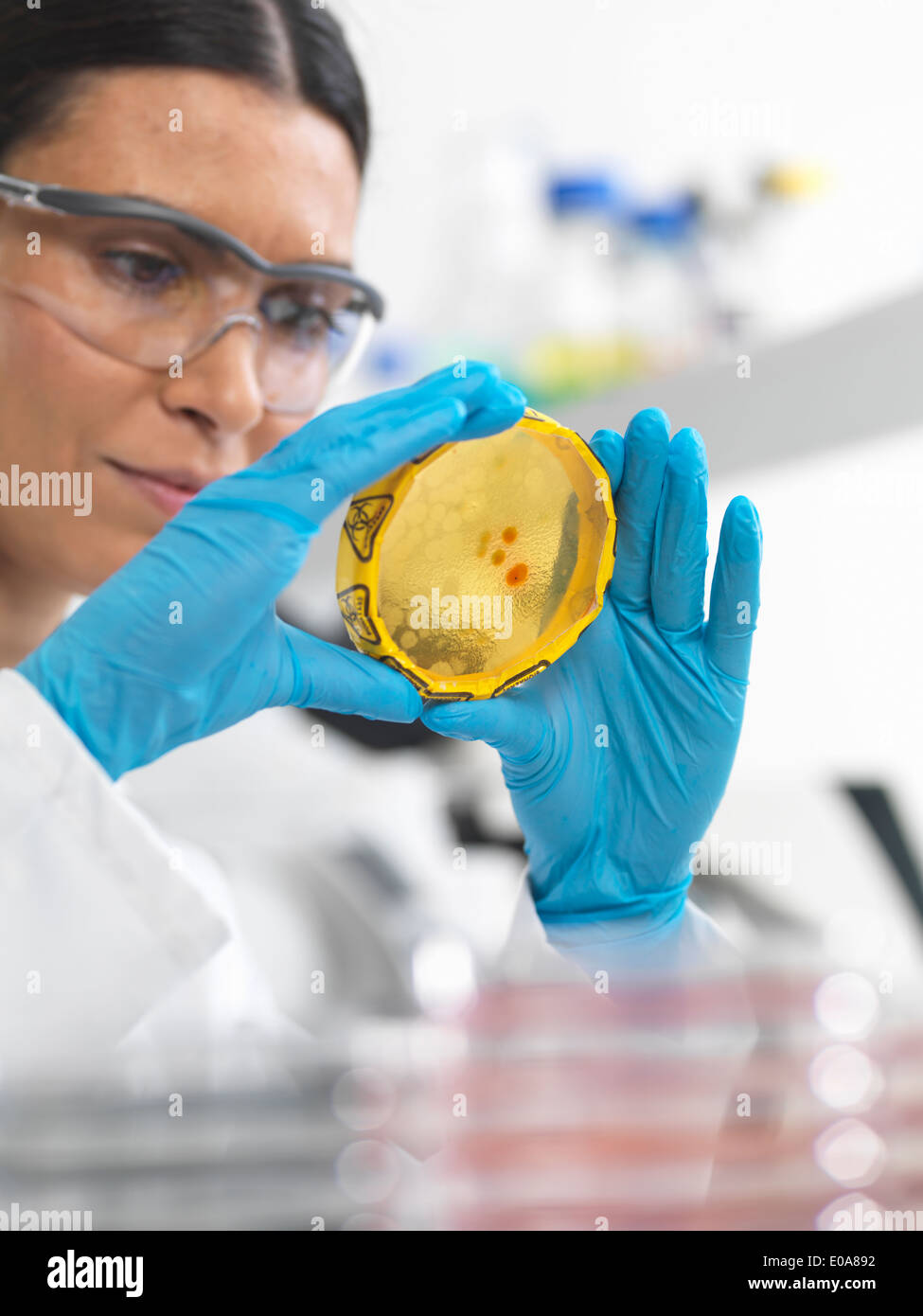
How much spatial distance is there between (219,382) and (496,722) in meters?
0.48

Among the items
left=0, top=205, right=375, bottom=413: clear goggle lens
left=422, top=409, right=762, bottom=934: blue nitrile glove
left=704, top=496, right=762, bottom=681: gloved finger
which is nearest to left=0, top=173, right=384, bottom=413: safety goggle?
left=0, top=205, right=375, bottom=413: clear goggle lens

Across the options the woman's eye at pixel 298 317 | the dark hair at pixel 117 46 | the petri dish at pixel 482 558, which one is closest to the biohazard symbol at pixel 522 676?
the petri dish at pixel 482 558

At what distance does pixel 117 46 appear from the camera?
3.48 feet

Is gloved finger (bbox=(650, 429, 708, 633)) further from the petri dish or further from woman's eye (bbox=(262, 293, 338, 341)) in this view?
woman's eye (bbox=(262, 293, 338, 341))

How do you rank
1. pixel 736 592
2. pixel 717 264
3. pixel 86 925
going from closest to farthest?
pixel 86 925
pixel 736 592
pixel 717 264

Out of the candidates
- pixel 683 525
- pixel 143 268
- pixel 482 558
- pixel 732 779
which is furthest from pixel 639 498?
pixel 732 779

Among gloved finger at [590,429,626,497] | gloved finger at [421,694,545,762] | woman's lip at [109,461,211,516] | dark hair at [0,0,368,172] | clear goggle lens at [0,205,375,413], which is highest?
dark hair at [0,0,368,172]

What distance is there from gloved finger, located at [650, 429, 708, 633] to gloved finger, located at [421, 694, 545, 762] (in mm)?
175

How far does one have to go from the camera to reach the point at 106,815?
0.72 metres

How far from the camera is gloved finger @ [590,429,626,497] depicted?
89 cm

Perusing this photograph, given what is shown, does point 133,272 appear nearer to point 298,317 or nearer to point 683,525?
point 298,317

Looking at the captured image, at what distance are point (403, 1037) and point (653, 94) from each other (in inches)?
87.7

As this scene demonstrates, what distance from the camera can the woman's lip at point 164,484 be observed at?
1.10 m
